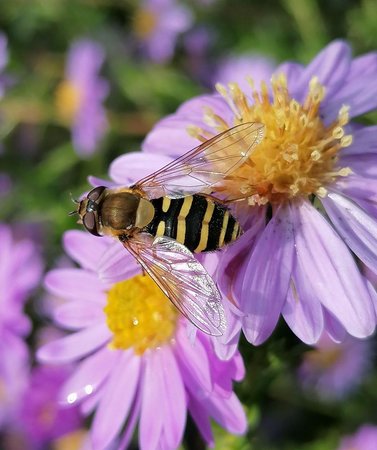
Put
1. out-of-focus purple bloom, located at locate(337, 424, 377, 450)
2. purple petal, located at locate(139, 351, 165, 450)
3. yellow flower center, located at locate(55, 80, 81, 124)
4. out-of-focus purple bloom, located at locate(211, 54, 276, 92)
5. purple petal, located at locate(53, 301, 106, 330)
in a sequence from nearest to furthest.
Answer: purple petal, located at locate(139, 351, 165, 450)
purple petal, located at locate(53, 301, 106, 330)
out-of-focus purple bloom, located at locate(337, 424, 377, 450)
out-of-focus purple bloom, located at locate(211, 54, 276, 92)
yellow flower center, located at locate(55, 80, 81, 124)

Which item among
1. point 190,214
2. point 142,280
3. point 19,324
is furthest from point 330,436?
point 190,214

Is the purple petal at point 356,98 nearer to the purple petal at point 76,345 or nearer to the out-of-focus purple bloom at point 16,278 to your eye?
the purple petal at point 76,345

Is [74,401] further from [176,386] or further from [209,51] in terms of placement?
[209,51]

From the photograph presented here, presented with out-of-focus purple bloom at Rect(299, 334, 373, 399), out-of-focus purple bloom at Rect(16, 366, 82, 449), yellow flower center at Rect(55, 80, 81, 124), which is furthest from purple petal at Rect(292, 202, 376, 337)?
yellow flower center at Rect(55, 80, 81, 124)

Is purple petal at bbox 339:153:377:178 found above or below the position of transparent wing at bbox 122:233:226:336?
below

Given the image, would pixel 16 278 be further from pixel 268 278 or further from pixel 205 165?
pixel 268 278

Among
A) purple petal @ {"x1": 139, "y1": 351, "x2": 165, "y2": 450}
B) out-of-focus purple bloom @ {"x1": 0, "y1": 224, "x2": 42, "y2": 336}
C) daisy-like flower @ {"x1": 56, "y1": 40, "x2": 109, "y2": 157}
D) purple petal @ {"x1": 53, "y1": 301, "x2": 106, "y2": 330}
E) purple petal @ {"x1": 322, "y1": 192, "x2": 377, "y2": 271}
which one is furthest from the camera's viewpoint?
daisy-like flower @ {"x1": 56, "y1": 40, "x2": 109, "y2": 157}

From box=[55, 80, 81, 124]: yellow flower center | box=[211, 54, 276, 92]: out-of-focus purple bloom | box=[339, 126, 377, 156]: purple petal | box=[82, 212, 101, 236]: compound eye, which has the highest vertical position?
box=[55, 80, 81, 124]: yellow flower center

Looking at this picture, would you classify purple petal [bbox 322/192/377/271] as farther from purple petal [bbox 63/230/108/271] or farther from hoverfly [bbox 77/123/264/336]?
purple petal [bbox 63/230/108/271]
